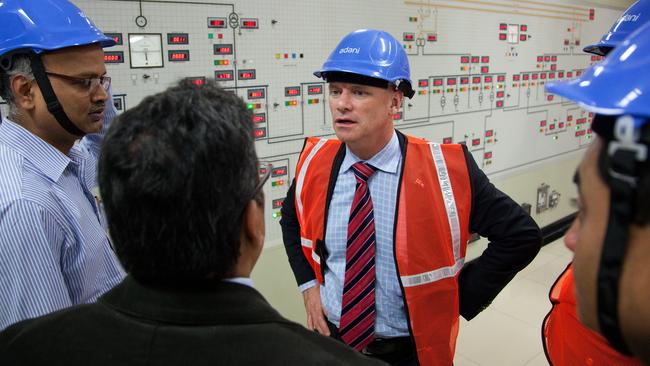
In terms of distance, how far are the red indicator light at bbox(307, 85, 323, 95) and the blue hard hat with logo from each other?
91 centimetres

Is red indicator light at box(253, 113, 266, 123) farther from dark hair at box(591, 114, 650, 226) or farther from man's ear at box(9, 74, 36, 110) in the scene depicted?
dark hair at box(591, 114, 650, 226)

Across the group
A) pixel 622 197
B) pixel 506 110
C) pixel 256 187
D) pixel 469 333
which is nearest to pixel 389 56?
pixel 256 187

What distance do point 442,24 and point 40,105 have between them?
2672 millimetres

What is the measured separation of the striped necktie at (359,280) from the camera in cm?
156

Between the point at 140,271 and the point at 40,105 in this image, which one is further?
the point at 40,105

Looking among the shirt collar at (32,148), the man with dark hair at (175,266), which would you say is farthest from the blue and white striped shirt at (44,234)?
the man with dark hair at (175,266)

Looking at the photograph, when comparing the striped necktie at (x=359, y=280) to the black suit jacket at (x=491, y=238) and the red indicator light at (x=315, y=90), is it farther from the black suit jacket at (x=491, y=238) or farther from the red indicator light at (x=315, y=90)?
the red indicator light at (x=315, y=90)

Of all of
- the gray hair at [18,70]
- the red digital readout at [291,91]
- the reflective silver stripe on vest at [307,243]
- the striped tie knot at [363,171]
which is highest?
the gray hair at [18,70]

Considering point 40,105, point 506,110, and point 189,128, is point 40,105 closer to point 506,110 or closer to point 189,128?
point 189,128

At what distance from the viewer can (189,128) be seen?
66 centimetres

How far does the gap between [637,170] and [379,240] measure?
1057mm

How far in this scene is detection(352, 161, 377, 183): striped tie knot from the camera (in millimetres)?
1612

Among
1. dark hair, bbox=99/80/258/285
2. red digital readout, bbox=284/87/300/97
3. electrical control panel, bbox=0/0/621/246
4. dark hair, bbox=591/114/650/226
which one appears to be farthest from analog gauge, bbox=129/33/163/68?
dark hair, bbox=591/114/650/226

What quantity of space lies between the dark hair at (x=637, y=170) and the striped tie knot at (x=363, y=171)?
1014 mm
